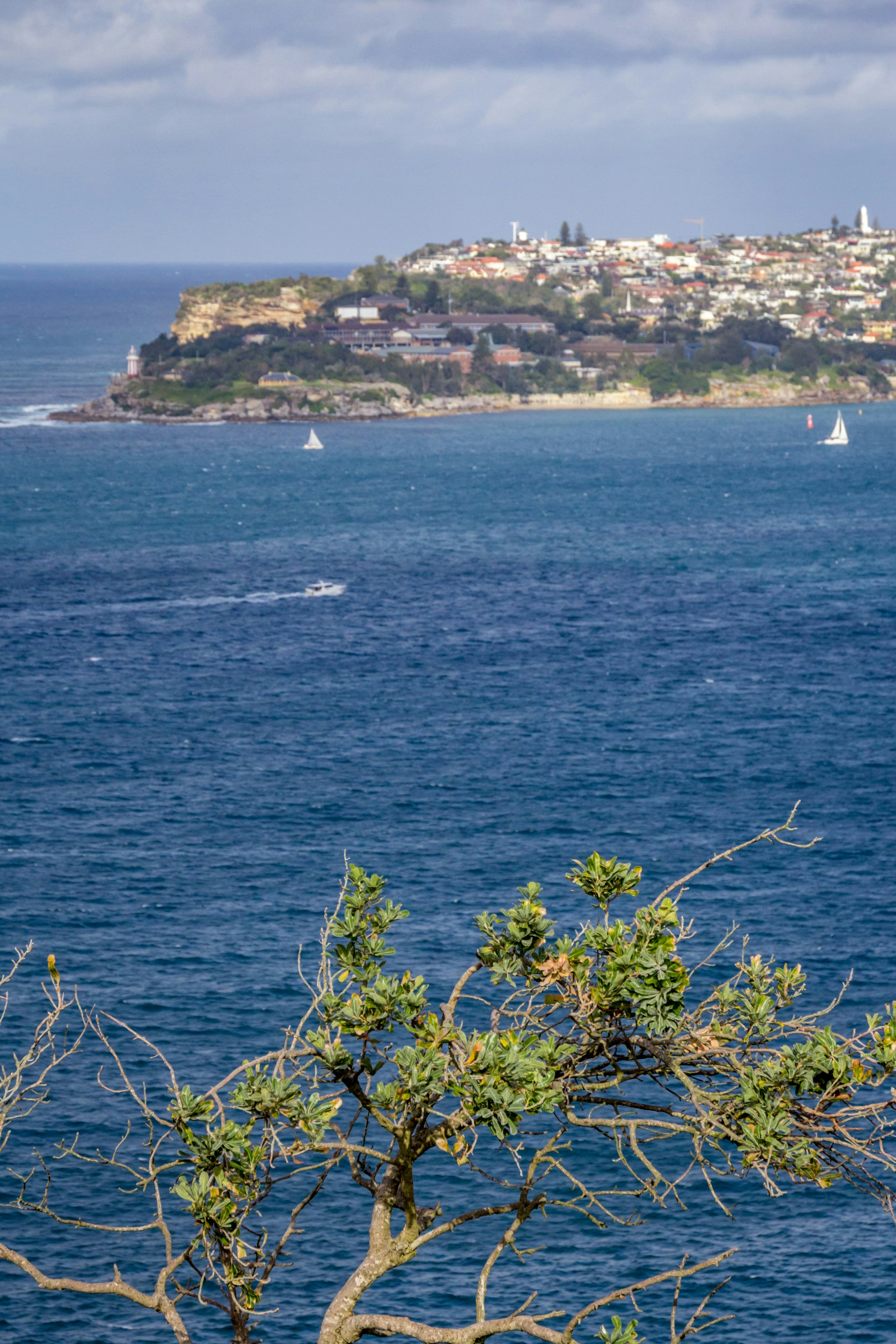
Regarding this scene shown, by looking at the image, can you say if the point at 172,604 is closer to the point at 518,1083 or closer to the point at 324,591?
the point at 324,591

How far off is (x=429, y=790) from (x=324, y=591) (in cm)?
6305

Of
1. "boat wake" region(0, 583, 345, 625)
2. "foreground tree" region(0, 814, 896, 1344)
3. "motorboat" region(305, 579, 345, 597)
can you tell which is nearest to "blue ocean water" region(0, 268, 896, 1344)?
"boat wake" region(0, 583, 345, 625)

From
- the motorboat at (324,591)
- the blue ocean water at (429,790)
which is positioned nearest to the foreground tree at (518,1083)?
the blue ocean water at (429,790)

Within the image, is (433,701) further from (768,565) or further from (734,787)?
(768,565)

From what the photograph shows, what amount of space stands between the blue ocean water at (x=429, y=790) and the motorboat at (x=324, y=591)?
6.14ft

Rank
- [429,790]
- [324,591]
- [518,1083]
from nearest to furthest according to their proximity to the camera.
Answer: [518,1083] → [429,790] → [324,591]

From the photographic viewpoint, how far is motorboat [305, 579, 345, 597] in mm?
151375

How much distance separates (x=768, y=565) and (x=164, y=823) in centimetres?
9949

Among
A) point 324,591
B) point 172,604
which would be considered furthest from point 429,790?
point 324,591

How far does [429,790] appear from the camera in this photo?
92188mm

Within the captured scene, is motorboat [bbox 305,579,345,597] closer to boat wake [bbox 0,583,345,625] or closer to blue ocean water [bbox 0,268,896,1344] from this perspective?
boat wake [bbox 0,583,345,625]

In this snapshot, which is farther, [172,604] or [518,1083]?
[172,604]

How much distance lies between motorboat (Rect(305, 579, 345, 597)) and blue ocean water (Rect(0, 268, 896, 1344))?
1873 millimetres

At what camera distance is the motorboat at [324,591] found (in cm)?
15138
